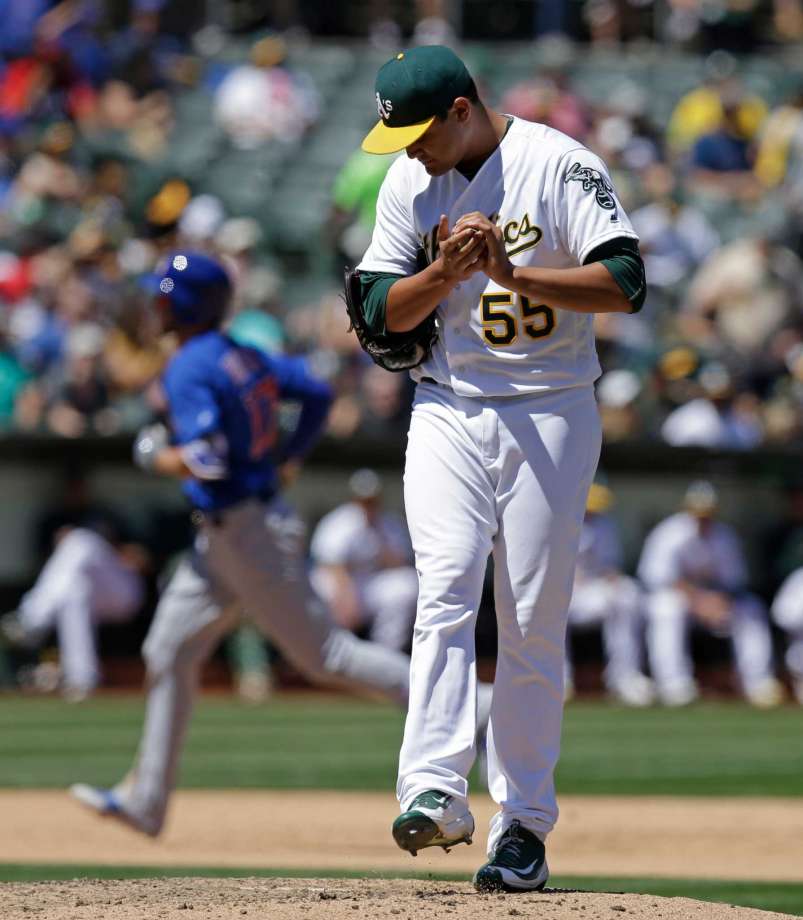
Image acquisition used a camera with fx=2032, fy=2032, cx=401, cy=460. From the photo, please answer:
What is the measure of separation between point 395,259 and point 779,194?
514 inches

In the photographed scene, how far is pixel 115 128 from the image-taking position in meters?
17.7

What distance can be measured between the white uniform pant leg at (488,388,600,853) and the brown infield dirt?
0.32 metres

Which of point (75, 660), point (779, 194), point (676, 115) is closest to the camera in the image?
point (75, 660)

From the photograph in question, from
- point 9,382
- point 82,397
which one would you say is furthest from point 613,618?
point 9,382

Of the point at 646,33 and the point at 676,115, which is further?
the point at 646,33

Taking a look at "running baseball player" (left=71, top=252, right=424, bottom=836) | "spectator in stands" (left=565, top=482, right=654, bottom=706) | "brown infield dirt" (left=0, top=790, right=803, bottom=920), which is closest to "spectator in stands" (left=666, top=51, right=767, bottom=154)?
"spectator in stands" (left=565, top=482, right=654, bottom=706)

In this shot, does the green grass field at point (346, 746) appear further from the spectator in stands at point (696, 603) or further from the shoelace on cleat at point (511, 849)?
the shoelace on cleat at point (511, 849)

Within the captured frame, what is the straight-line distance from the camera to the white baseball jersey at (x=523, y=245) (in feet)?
16.1

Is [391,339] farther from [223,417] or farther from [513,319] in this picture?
[223,417]

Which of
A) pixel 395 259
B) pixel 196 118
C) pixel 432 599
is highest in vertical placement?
pixel 395 259

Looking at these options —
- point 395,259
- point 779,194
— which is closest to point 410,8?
point 779,194

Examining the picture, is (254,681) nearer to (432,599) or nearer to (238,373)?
(238,373)

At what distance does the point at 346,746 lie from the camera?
36.9ft

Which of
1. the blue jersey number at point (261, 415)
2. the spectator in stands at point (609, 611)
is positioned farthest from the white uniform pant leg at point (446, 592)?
the spectator in stands at point (609, 611)
